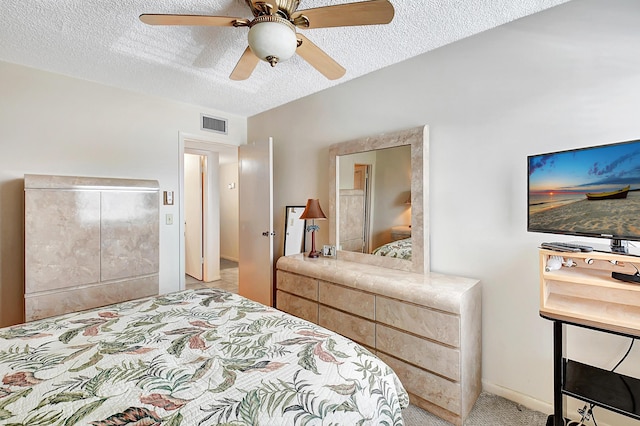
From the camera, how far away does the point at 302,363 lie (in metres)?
1.11

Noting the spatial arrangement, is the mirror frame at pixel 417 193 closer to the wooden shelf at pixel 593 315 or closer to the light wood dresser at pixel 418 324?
the light wood dresser at pixel 418 324

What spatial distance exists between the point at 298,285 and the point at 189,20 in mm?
2050

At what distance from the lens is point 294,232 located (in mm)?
3375

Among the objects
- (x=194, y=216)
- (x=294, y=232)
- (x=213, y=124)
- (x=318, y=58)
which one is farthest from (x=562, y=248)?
(x=194, y=216)

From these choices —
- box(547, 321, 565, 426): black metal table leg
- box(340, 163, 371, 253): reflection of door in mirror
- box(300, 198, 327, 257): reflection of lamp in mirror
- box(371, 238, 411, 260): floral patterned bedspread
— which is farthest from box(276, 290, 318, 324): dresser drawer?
box(547, 321, 565, 426): black metal table leg

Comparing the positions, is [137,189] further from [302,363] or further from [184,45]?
[302,363]

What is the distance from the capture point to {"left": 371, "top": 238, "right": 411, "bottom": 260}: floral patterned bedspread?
233cm

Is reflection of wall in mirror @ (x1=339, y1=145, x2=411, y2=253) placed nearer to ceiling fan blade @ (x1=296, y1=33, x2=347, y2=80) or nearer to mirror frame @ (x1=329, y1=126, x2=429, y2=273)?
A: mirror frame @ (x1=329, y1=126, x2=429, y2=273)

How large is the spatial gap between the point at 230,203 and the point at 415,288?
5.35 m

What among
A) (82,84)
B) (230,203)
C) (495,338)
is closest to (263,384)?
(495,338)

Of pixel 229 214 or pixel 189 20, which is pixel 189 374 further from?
pixel 229 214

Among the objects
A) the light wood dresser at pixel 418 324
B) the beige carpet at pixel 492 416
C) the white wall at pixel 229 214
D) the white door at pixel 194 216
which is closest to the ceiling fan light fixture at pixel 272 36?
the light wood dresser at pixel 418 324

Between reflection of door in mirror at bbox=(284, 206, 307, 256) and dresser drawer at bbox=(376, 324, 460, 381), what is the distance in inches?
59.2

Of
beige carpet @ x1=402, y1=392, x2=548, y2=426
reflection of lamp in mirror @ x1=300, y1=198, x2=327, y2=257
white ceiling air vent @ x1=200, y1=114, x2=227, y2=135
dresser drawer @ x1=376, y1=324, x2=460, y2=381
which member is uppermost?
white ceiling air vent @ x1=200, y1=114, x2=227, y2=135
